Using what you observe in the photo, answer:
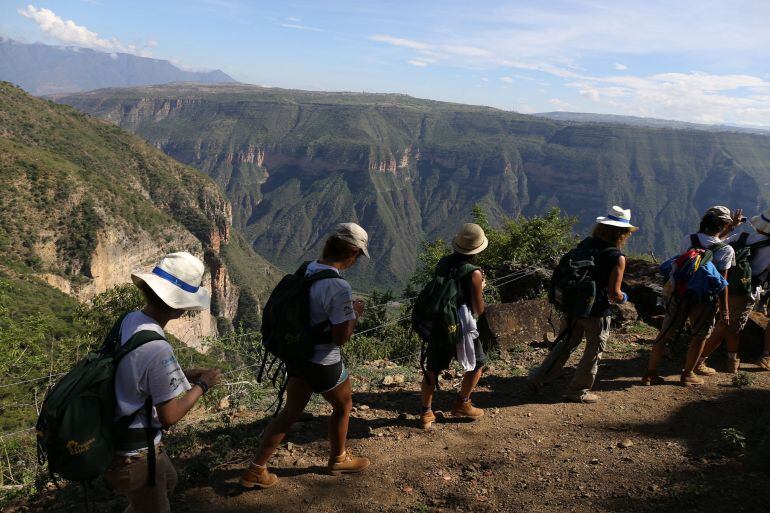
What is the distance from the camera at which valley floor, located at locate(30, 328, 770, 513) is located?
386cm

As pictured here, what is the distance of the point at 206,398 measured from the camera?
7.09m

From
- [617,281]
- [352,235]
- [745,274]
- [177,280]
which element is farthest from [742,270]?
[177,280]

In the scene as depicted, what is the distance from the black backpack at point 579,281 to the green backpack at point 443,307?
1318 mm

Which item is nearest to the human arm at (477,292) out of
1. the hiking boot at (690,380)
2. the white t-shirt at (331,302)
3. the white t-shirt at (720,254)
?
the white t-shirt at (331,302)

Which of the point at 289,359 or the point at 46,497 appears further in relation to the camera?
the point at 46,497

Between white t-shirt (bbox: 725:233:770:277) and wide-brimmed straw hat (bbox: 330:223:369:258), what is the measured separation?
4.94 metres

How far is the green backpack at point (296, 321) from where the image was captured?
11.6 ft

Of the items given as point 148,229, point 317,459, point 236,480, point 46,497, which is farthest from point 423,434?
point 148,229

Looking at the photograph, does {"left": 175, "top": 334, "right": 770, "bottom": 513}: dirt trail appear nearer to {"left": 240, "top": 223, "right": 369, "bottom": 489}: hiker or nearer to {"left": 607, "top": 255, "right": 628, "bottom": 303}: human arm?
{"left": 240, "top": 223, "right": 369, "bottom": 489}: hiker

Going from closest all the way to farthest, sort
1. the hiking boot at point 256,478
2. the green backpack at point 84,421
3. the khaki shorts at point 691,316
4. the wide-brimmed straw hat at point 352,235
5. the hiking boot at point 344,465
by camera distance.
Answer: the green backpack at point 84,421 → the wide-brimmed straw hat at point 352,235 → the hiking boot at point 256,478 → the hiking boot at point 344,465 → the khaki shorts at point 691,316

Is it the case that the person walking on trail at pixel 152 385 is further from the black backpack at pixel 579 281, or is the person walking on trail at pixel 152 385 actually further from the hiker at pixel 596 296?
the hiker at pixel 596 296

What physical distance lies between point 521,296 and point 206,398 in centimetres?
643

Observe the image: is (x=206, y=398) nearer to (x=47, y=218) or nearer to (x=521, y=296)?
(x=521, y=296)

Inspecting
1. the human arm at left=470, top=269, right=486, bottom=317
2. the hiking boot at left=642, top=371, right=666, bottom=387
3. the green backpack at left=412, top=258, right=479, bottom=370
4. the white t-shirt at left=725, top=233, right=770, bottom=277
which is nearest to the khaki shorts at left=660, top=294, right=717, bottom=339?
the hiking boot at left=642, top=371, right=666, bottom=387
